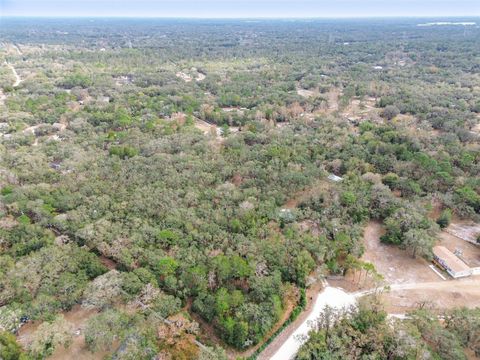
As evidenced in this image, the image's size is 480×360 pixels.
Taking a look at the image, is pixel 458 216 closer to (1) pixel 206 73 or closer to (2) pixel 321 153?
(2) pixel 321 153

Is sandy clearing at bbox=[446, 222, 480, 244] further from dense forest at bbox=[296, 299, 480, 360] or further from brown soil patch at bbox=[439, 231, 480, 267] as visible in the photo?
dense forest at bbox=[296, 299, 480, 360]

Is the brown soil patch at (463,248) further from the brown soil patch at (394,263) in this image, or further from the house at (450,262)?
the brown soil patch at (394,263)

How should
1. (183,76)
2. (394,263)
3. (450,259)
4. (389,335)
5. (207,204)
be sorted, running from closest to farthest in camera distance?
(389,335)
(450,259)
(394,263)
(207,204)
(183,76)

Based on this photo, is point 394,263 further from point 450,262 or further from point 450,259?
point 450,259

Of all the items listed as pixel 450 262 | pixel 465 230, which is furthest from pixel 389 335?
pixel 465 230

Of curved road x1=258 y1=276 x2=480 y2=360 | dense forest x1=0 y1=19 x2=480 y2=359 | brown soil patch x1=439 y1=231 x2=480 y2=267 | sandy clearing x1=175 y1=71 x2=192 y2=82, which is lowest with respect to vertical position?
sandy clearing x1=175 y1=71 x2=192 y2=82

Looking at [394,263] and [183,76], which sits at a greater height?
[394,263]

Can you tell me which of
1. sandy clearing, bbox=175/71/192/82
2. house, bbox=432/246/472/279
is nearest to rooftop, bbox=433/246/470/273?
house, bbox=432/246/472/279
